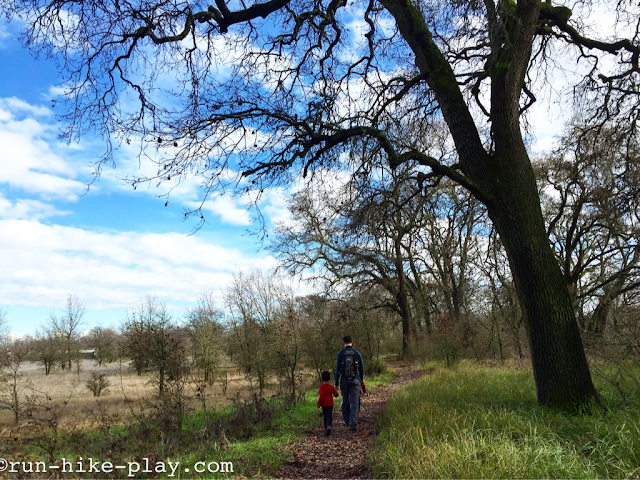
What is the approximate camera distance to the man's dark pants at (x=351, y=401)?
7.46 metres

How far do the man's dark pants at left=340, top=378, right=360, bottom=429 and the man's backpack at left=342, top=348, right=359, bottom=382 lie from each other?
0.11 m

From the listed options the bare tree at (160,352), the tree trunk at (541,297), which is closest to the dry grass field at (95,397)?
the bare tree at (160,352)

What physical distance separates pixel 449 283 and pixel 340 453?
20528mm

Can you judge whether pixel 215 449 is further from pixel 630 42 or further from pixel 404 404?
pixel 630 42

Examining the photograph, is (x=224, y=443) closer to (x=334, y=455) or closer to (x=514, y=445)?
(x=334, y=455)

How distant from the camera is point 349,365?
302 inches

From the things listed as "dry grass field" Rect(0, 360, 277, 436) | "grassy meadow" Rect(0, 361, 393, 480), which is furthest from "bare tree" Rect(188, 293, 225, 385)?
"grassy meadow" Rect(0, 361, 393, 480)

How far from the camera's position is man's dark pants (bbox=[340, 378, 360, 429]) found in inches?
294

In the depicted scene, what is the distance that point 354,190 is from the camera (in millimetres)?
7164

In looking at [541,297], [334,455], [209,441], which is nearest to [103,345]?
[209,441]

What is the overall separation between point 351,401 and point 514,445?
13.0ft

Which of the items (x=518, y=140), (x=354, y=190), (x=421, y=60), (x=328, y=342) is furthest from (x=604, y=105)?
(x=328, y=342)

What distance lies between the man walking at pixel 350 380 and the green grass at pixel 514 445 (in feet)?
4.30

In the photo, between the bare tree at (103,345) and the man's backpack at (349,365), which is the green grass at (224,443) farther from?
the bare tree at (103,345)
